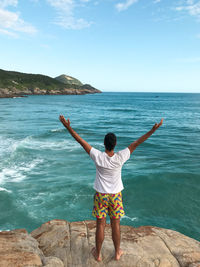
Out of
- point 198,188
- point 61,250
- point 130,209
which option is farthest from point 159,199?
point 61,250

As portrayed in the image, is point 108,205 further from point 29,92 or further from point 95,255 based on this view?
point 29,92

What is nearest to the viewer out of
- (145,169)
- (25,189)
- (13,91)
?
(25,189)

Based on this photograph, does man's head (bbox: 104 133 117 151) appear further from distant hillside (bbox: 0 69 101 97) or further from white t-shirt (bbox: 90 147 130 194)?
distant hillside (bbox: 0 69 101 97)

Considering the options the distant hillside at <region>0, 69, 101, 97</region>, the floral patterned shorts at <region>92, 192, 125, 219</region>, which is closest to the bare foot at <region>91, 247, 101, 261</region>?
the floral patterned shorts at <region>92, 192, 125, 219</region>

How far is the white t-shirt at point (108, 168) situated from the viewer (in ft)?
13.3

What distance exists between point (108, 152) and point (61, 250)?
2.70 meters

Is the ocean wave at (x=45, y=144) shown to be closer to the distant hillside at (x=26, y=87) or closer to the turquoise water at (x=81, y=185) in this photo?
the turquoise water at (x=81, y=185)

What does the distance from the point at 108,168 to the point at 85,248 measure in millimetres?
2221

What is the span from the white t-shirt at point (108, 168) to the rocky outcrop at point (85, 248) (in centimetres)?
168

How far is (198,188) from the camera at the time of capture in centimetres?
1407

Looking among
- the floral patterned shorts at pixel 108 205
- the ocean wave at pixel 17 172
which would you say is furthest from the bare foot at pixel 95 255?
the ocean wave at pixel 17 172

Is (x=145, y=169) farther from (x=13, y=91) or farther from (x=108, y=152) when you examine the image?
(x=13, y=91)

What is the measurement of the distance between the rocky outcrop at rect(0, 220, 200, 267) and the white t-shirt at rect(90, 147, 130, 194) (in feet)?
5.51

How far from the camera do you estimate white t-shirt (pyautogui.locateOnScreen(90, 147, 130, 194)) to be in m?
4.06
